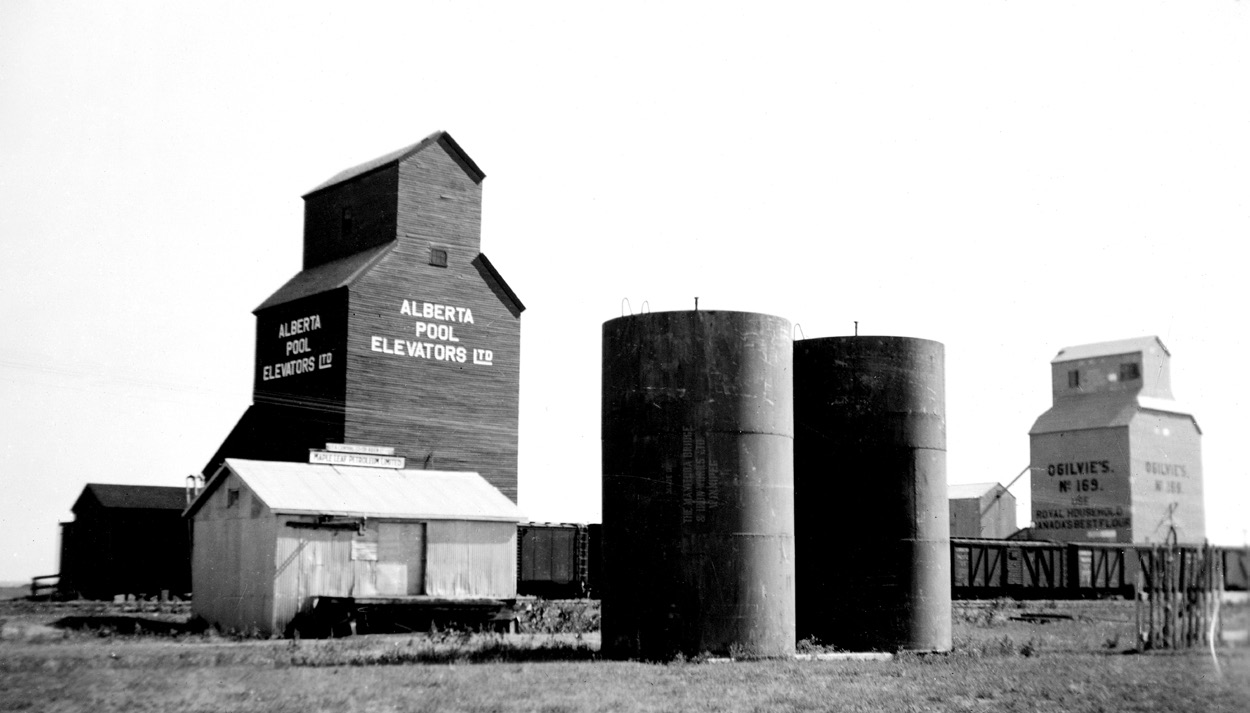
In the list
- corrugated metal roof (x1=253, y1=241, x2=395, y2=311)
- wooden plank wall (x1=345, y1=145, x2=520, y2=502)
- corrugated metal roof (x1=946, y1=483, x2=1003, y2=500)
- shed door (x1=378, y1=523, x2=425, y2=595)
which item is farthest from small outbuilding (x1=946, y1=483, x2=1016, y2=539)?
shed door (x1=378, y1=523, x2=425, y2=595)

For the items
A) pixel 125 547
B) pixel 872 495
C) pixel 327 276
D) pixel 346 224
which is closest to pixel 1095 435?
pixel 872 495

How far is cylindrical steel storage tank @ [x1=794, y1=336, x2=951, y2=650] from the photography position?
20.8 m

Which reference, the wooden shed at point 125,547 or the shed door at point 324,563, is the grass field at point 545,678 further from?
the wooden shed at point 125,547

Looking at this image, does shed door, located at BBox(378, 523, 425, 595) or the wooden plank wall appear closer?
shed door, located at BBox(378, 523, 425, 595)

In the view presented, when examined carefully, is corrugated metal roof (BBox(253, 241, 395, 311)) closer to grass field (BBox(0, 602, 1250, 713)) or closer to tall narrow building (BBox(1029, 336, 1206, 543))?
grass field (BBox(0, 602, 1250, 713))

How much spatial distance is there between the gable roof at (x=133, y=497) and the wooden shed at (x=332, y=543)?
15.3m

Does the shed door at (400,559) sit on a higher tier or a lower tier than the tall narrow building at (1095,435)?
lower

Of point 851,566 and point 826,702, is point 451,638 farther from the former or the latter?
point 826,702

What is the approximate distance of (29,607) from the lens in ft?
112

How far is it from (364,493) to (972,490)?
51648mm

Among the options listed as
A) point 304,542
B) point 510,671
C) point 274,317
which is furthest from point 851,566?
point 274,317

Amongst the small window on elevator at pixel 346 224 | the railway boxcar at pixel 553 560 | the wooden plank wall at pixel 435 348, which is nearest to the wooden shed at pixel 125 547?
the wooden plank wall at pixel 435 348

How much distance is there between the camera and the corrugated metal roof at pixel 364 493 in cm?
2712

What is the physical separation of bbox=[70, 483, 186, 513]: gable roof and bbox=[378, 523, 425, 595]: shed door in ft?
61.6
